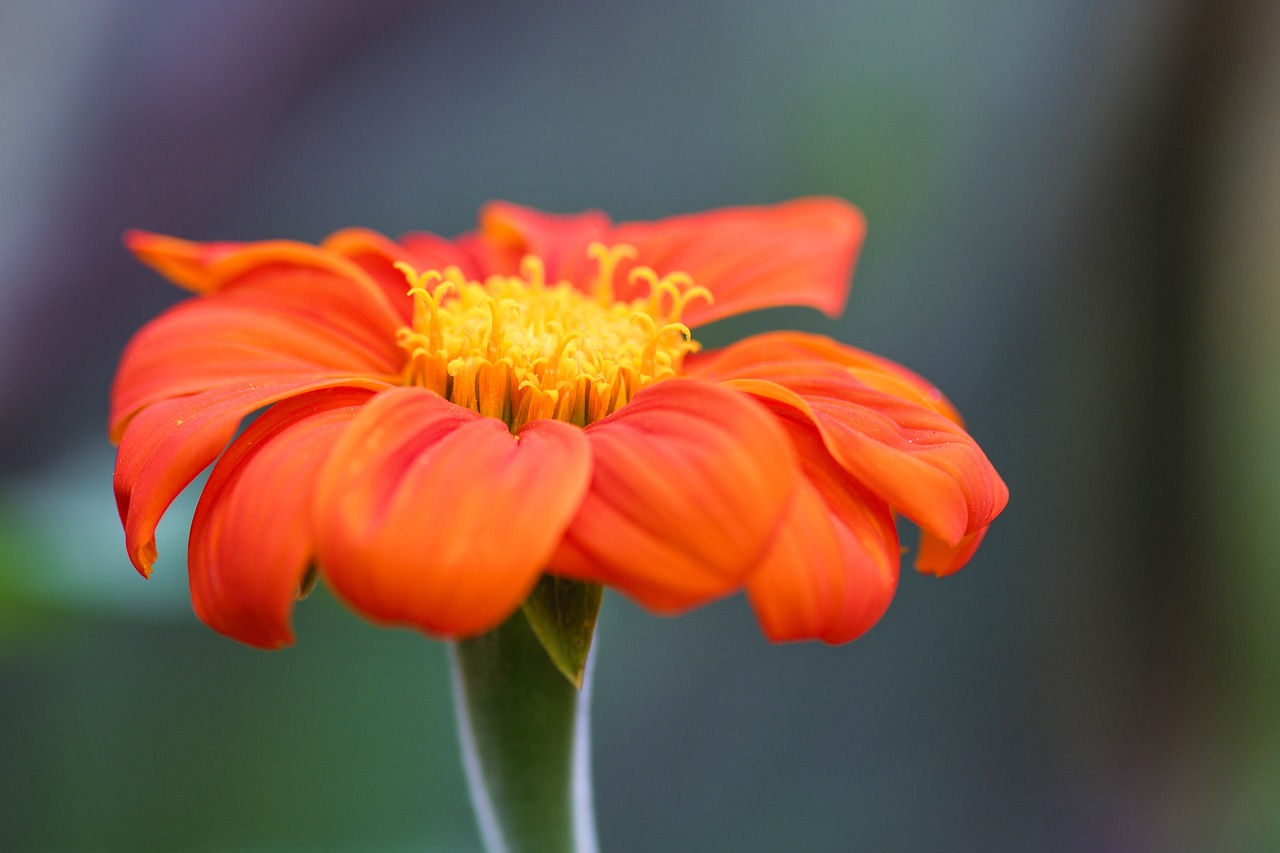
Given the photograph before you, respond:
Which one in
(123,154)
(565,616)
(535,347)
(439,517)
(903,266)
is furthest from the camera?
(903,266)

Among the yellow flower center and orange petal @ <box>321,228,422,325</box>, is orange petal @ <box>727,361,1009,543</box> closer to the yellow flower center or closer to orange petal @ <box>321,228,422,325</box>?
the yellow flower center

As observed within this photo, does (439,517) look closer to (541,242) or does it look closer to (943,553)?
(943,553)

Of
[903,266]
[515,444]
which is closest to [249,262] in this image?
[515,444]

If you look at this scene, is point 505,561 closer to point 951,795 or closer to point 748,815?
point 748,815

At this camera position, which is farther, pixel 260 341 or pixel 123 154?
pixel 123 154

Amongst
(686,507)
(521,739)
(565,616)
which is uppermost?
(686,507)

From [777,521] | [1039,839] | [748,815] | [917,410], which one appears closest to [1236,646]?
[1039,839]
